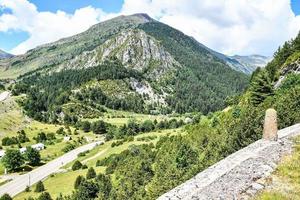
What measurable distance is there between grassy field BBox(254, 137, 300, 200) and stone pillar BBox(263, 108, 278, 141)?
2.84 metres

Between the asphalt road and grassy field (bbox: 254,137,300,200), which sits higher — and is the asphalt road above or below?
below

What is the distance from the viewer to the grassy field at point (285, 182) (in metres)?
20.3

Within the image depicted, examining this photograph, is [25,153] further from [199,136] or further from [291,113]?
[291,113]

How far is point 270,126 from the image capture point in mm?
28609

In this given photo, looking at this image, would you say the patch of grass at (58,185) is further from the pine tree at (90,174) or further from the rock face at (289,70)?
the rock face at (289,70)

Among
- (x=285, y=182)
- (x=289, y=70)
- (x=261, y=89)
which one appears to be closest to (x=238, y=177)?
(x=285, y=182)

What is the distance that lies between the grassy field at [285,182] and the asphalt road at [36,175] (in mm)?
101469

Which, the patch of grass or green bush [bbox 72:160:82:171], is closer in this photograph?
the patch of grass

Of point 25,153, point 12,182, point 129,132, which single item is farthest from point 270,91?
point 129,132

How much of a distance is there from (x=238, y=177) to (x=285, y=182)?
289 cm

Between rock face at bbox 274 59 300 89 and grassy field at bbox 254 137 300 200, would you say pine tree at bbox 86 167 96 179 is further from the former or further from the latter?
grassy field at bbox 254 137 300 200

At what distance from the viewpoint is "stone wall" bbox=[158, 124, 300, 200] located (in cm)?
2002

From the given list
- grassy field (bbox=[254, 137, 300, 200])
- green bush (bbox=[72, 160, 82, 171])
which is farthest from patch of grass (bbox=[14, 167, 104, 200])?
grassy field (bbox=[254, 137, 300, 200])

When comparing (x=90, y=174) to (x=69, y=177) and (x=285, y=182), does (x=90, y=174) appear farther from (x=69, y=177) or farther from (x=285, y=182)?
(x=285, y=182)
